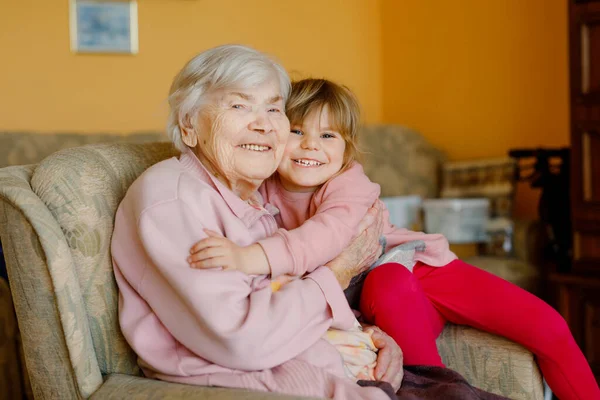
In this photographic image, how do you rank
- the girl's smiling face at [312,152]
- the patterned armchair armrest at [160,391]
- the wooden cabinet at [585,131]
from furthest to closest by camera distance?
1. the wooden cabinet at [585,131]
2. the girl's smiling face at [312,152]
3. the patterned armchair armrest at [160,391]

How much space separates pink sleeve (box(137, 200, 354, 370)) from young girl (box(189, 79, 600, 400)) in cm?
12

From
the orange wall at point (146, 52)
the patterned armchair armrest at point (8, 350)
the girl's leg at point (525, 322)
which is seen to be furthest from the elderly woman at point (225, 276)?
the orange wall at point (146, 52)

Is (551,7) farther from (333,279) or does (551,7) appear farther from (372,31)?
(333,279)

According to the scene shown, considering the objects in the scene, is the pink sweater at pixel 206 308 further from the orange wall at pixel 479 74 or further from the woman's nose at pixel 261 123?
the orange wall at pixel 479 74

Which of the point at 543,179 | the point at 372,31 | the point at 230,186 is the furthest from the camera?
the point at 372,31

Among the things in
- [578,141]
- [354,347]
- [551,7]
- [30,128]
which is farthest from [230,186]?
[551,7]

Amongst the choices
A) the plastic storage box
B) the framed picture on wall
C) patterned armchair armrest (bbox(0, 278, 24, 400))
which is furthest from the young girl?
the framed picture on wall

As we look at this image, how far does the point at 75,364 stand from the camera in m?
1.18

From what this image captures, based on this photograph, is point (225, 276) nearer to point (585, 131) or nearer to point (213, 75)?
point (213, 75)

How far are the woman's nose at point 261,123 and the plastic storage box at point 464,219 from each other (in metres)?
2.10

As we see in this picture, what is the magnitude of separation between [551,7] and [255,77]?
99.0 inches

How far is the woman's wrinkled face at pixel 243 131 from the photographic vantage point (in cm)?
137

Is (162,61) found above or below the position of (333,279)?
above

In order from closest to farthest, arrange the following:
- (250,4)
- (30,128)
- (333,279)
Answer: (333,279), (30,128), (250,4)
